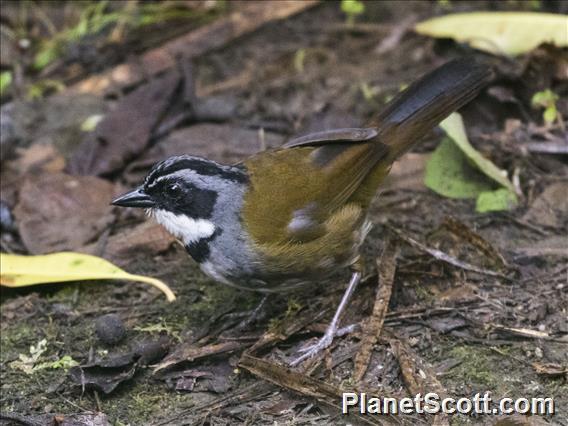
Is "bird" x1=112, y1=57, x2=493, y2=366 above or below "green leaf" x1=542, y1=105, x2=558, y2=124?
above

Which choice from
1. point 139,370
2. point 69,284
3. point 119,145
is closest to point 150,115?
point 119,145

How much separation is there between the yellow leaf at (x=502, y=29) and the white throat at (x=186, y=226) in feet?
8.73

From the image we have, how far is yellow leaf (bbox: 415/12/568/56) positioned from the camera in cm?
592

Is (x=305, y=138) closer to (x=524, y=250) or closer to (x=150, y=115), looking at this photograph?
(x=524, y=250)

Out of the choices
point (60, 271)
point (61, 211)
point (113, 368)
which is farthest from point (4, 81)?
point (113, 368)

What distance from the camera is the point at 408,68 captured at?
6.55m

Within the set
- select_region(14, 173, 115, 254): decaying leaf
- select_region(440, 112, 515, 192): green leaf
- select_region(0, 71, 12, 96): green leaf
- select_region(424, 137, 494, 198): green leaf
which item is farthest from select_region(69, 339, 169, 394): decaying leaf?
select_region(0, 71, 12, 96): green leaf

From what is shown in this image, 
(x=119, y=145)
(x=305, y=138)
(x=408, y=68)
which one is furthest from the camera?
(x=408, y=68)

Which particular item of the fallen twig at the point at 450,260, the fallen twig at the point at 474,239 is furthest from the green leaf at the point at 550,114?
the fallen twig at the point at 450,260

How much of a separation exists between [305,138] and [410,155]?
3.91 feet

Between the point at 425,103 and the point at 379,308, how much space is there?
1.16 meters

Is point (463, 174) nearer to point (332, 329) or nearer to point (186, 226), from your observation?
point (332, 329)

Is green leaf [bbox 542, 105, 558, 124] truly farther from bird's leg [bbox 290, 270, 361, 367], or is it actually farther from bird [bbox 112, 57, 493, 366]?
bird's leg [bbox 290, 270, 361, 367]

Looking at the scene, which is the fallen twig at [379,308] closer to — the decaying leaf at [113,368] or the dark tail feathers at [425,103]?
the dark tail feathers at [425,103]
